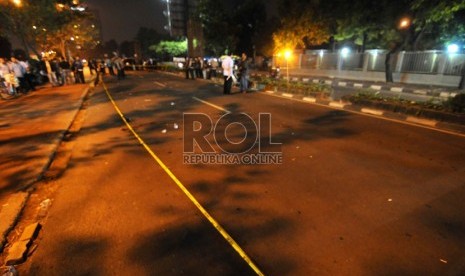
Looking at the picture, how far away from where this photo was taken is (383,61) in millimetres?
23672

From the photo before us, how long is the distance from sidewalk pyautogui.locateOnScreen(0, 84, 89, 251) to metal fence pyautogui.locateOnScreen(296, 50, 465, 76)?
20.5 m

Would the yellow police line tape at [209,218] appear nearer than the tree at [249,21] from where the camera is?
Yes

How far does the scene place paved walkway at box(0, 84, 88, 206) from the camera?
17.6 feet

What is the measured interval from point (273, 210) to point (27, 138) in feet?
23.7

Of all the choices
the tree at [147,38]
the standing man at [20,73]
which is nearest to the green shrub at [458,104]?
the standing man at [20,73]

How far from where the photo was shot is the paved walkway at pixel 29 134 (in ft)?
17.6

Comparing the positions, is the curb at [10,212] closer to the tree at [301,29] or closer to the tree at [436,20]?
the tree at [436,20]

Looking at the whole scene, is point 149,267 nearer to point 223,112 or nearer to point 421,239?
point 421,239

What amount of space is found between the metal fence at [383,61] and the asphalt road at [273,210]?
608 inches

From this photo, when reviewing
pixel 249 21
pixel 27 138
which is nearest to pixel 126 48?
pixel 249 21

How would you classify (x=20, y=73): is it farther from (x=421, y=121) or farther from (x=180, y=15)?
(x=180, y=15)

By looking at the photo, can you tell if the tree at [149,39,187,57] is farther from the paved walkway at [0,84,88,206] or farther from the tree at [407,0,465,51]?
the paved walkway at [0,84,88,206]

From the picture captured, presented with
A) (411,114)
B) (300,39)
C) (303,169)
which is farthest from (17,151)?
(300,39)

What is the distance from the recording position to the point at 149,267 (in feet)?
10.0
